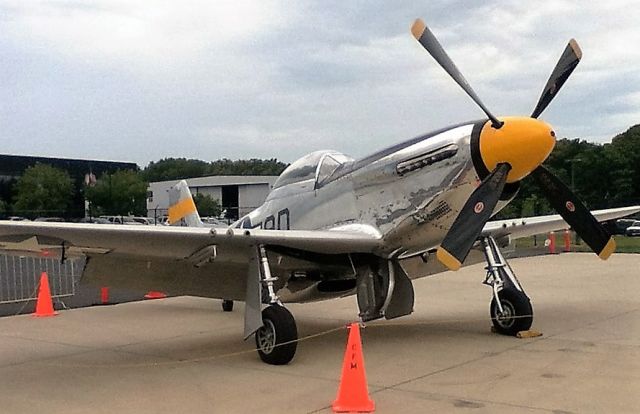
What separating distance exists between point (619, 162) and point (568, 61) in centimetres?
5277


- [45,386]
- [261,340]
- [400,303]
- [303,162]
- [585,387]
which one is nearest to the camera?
[585,387]

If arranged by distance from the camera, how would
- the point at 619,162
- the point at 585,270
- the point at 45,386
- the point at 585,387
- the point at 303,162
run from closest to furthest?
the point at 585,387 < the point at 45,386 < the point at 303,162 < the point at 585,270 < the point at 619,162

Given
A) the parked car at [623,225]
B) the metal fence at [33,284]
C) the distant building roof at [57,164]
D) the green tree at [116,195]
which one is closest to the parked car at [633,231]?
the parked car at [623,225]

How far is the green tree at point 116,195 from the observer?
188 feet

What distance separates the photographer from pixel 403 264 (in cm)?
890

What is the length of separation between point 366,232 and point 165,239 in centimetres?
214

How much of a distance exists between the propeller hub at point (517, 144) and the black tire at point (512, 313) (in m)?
2.07

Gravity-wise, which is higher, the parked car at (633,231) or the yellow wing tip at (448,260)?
the parked car at (633,231)

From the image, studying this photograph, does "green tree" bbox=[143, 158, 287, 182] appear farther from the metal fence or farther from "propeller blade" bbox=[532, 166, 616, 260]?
"propeller blade" bbox=[532, 166, 616, 260]

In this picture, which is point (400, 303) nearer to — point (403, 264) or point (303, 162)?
point (403, 264)

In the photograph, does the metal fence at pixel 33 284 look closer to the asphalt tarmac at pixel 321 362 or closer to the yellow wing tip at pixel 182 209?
the yellow wing tip at pixel 182 209

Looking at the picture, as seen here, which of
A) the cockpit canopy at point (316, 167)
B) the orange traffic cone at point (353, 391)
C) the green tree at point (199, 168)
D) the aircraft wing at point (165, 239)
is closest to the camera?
the orange traffic cone at point (353, 391)

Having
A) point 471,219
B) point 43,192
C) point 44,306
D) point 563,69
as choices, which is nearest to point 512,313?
point 471,219

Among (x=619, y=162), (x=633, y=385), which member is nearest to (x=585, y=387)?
(x=633, y=385)
